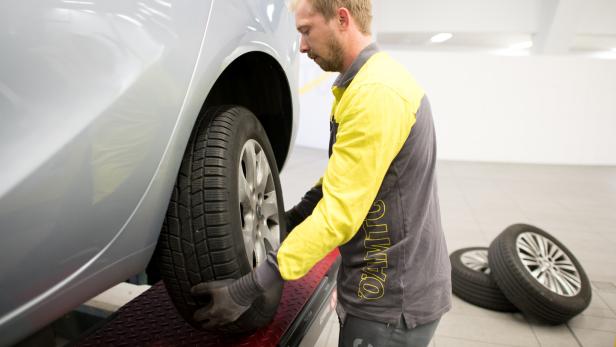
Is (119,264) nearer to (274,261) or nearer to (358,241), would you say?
(274,261)

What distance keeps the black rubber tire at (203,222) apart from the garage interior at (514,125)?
177 centimetres

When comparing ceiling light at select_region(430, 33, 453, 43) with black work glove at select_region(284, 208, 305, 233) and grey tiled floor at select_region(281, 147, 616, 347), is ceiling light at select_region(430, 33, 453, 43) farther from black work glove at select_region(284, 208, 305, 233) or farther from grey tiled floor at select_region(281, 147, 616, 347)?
black work glove at select_region(284, 208, 305, 233)

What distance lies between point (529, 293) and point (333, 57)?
67.6 inches

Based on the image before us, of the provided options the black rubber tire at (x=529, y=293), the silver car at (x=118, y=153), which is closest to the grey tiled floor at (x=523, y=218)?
the black rubber tire at (x=529, y=293)

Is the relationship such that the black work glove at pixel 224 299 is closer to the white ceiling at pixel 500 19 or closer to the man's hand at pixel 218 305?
the man's hand at pixel 218 305

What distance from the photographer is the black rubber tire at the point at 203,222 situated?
3.24 feet

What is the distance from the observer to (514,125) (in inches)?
266

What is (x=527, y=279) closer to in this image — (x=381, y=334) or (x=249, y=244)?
(x=381, y=334)

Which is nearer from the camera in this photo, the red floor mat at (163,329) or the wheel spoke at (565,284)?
the red floor mat at (163,329)

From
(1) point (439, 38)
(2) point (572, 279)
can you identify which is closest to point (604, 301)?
(2) point (572, 279)

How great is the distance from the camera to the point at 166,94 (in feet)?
2.76

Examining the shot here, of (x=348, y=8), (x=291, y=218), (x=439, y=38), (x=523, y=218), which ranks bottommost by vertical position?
(x=523, y=218)

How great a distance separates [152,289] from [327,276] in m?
0.70

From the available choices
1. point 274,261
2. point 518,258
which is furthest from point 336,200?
point 518,258
